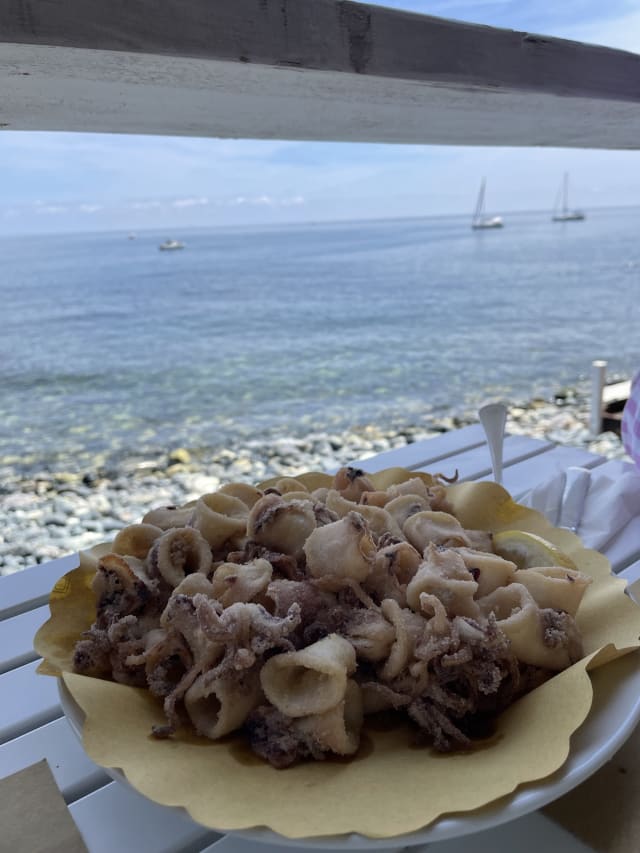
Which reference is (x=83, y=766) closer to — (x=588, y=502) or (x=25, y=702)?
(x=25, y=702)

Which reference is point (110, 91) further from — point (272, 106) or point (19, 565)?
point (19, 565)

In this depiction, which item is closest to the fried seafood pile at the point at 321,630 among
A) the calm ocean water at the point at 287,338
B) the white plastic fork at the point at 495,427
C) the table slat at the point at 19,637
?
the table slat at the point at 19,637

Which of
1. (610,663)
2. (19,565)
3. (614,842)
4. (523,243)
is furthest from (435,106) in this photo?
(523,243)

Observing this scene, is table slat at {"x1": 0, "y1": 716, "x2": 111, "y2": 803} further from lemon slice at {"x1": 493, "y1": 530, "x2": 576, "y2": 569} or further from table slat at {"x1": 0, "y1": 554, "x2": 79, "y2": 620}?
lemon slice at {"x1": 493, "y1": 530, "x2": 576, "y2": 569}

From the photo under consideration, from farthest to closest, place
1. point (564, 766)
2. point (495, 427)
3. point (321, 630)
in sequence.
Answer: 1. point (495, 427)
2. point (321, 630)
3. point (564, 766)

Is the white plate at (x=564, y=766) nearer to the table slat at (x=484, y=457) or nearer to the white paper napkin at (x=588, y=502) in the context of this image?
the white paper napkin at (x=588, y=502)

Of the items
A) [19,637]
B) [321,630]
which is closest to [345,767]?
[321,630]
